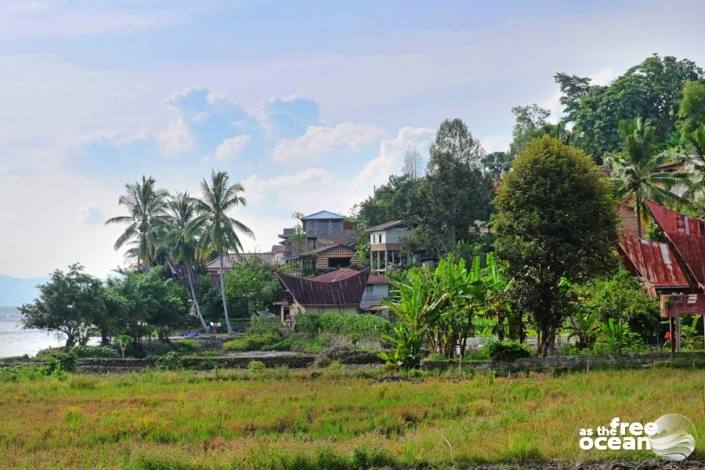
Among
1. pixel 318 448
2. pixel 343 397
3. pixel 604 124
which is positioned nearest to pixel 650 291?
pixel 343 397

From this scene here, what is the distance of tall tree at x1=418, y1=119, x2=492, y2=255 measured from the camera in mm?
51156

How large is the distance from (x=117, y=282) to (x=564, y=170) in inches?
1164

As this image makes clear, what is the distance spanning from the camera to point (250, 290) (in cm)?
5862

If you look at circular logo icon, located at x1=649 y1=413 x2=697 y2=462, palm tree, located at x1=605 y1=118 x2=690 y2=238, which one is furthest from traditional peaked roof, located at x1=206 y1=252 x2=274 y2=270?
circular logo icon, located at x1=649 y1=413 x2=697 y2=462

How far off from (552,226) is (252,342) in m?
27.1

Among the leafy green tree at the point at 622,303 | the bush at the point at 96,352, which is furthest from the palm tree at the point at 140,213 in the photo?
the leafy green tree at the point at 622,303

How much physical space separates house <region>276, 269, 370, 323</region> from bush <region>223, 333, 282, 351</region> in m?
3.00

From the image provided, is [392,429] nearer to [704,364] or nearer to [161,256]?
[704,364]

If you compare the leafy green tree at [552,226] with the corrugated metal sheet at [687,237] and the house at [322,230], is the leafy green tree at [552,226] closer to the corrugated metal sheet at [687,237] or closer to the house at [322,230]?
the corrugated metal sheet at [687,237]

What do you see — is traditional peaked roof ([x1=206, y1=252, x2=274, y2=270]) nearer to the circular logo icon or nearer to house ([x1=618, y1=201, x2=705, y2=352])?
house ([x1=618, y1=201, x2=705, y2=352])

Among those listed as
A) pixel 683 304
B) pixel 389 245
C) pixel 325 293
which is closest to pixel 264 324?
pixel 325 293

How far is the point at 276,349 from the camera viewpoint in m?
45.1

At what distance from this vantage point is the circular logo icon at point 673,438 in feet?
35.1

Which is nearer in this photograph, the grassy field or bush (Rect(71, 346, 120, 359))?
the grassy field
